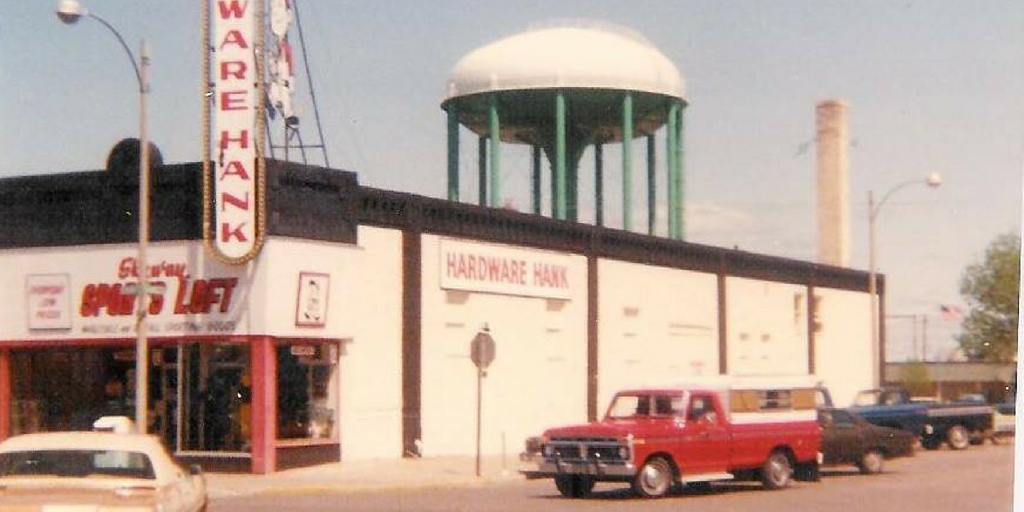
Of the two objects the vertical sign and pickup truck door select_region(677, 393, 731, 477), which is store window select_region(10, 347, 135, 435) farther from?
pickup truck door select_region(677, 393, 731, 477)

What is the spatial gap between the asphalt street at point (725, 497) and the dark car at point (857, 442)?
14.2 inches

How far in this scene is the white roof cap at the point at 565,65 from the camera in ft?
156

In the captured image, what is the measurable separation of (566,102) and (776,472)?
23.8 metres

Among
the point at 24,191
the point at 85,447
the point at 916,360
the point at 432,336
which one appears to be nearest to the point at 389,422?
the point at 432,336

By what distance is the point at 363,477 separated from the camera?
2962 cm

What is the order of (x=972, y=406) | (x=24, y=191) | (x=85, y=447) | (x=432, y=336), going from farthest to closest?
(x=972, y=406) → (x=432, y=336) → (x=24, y=191) → (x=85, y=447)

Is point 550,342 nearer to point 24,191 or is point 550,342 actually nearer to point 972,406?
point 972,406

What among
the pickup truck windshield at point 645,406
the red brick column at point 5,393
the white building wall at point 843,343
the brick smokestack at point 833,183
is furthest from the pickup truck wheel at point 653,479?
the brick smokestack at point 833,183

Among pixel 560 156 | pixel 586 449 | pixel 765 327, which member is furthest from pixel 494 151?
pixel 586 449

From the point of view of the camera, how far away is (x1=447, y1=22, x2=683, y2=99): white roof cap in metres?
47.7

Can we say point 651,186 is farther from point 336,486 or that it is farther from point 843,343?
point 336,486

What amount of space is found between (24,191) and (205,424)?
6.57 meters

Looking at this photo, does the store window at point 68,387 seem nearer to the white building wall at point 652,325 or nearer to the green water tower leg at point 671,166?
the white building wall at point 652,325

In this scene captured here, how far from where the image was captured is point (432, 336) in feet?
118
